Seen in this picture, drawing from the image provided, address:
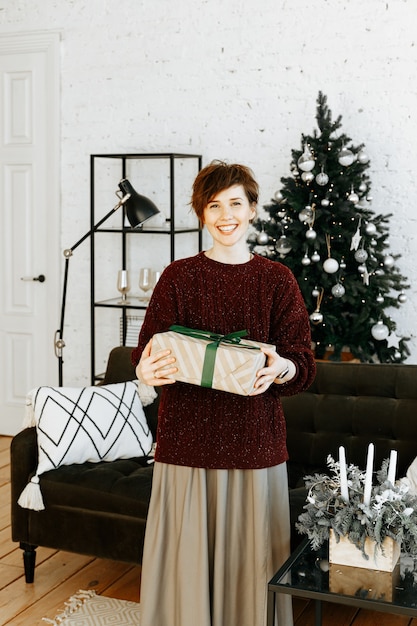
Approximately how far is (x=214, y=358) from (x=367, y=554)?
2.15ft

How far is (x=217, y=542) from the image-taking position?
7.68ft

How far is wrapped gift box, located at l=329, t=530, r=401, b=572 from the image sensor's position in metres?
2.18

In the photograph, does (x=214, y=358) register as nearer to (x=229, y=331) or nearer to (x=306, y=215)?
(x=229, y=331)

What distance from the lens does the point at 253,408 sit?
7.59 ft

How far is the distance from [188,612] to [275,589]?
1.13 ft

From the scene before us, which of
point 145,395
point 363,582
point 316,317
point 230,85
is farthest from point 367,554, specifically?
point 230,85

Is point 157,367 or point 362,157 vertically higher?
point 362,157

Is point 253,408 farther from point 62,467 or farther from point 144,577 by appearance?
point 62,467

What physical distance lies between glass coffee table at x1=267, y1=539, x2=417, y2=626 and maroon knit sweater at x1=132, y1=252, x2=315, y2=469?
1.01ft

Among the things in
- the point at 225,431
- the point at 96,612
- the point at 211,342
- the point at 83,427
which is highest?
the point at 211,342

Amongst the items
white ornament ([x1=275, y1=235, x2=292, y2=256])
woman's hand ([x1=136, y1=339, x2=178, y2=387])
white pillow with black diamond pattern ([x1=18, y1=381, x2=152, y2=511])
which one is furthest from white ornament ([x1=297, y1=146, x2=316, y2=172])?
woman's hand ([x1=136, y1=339, x2=178, y2=387])

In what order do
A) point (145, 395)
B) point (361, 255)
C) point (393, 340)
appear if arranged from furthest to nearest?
point (393, 340) → point (361, 255) → point (145, 395)

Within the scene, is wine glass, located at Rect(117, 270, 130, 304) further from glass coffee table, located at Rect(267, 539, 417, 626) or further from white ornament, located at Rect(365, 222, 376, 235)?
glass coffee table, located at Rect(267, 539, 417, 626)

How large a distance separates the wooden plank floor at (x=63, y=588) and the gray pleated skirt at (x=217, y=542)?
Answer: 0.67m
